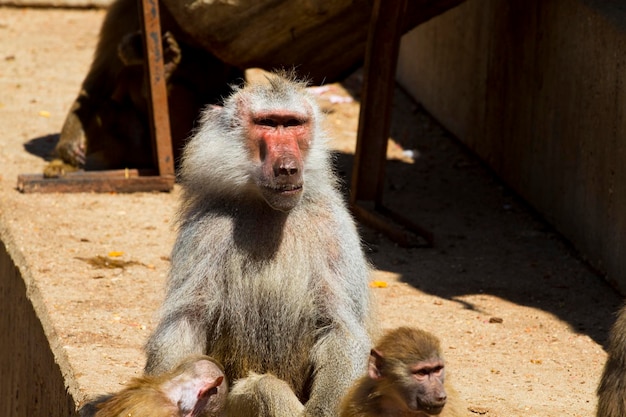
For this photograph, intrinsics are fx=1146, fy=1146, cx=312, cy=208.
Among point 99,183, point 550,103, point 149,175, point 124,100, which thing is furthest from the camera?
point 124,100

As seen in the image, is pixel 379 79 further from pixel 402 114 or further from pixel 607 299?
pixel 402 114

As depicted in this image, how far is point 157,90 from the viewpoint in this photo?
838 cm

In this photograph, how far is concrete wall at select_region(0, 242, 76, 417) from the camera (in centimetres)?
570

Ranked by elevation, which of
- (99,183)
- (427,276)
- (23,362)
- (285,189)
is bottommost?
(23,362)

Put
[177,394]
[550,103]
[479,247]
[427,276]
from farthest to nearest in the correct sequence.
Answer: [550,103], [479,247], [427,276], [177,394]

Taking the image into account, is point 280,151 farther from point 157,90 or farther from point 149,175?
point 149,175

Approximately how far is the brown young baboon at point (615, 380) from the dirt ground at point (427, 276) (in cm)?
86

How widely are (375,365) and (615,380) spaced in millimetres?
891

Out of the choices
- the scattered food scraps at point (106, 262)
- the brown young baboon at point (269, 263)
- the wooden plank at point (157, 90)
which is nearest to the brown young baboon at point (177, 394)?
the brown young baboon at point (269, 263)

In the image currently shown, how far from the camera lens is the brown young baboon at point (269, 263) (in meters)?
4.54

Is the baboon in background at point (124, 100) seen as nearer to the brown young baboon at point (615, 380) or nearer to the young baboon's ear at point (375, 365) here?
the young baboon's ear at point (375, 365)

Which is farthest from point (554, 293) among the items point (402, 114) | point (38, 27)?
point (38, 27)

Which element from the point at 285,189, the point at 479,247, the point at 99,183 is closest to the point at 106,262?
the point at 99,183

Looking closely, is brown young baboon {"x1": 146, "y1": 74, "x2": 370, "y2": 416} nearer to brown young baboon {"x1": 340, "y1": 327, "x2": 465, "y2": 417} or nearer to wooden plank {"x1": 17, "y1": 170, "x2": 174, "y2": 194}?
brown young baboon {"x1": 340, "y1": 327, "x2": 465, "y2": 417}
